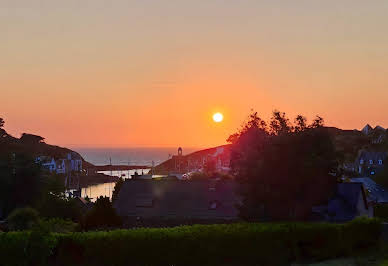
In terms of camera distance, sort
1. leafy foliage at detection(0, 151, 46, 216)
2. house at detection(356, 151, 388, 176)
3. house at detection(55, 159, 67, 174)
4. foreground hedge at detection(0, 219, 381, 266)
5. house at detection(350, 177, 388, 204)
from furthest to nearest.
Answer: house at detection(55, 159, 67, 174), house at detection(356, 151, 388, 176), house at detection(350, 177, 388, 204), leafy foliage at detection(0, 151, 46, 216), foreground hedge at detection(0, 219, 381, 266)

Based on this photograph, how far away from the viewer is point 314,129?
1501 inches

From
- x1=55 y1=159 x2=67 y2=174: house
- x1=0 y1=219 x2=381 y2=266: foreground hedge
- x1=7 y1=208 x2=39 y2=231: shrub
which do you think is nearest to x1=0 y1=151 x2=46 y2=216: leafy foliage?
x1=7 y1=208 x2=39 y2=231: shrub

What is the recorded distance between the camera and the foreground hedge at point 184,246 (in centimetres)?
2603

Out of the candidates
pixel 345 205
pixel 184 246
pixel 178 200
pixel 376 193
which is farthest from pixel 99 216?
pixel 376 193

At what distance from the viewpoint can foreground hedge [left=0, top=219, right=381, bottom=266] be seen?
26.0 meters

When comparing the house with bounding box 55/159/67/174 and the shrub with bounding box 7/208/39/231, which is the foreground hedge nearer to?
the shrub with bounding box 7/208/39/231

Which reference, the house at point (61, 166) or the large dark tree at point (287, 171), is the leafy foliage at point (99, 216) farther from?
the house at point (61, 166)

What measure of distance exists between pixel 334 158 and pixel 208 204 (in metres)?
13.6

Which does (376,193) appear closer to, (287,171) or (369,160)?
(287,171)

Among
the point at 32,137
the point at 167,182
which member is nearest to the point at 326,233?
the point at 167,182

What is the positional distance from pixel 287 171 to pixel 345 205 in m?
11.9

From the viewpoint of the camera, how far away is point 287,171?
3706 cm

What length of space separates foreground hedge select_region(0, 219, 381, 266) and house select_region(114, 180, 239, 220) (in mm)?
15070

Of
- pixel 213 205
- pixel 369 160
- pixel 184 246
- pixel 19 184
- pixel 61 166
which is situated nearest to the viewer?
pixel 184 246
